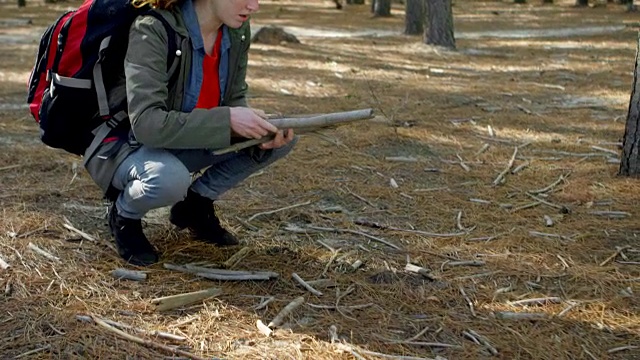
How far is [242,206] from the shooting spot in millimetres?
4562

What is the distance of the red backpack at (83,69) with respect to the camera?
3207 mm

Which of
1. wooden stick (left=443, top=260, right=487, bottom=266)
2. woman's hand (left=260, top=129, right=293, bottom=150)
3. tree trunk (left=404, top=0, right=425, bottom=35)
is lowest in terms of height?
tree trunk (left=404, top=0, right=425, bottom=35)

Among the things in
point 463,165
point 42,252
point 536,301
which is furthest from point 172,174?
point 463,165

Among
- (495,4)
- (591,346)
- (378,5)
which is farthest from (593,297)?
(495,4)

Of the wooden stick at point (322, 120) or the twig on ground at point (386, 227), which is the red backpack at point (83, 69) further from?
the twig on ground at point (386, 227)

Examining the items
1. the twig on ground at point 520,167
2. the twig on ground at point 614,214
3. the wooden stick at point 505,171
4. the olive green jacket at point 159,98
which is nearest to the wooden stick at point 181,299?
the olive green jacket at point 159,98

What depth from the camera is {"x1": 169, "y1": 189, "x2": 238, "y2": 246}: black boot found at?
379 cm

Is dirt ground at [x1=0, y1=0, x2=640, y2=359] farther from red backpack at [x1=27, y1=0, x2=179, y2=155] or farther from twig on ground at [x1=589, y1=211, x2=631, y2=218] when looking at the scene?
red backpack at [x1=27, y1=0, x2=179, y2=155]

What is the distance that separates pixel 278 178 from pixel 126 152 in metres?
1.89

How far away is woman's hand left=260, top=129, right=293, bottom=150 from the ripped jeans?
0.19 meters

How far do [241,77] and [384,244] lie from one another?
109 cm

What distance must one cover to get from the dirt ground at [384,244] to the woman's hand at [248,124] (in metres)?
0.65

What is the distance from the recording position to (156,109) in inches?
125

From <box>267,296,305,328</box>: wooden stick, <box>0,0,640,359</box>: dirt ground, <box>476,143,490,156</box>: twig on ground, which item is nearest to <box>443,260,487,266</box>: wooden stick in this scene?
<box>0,0,640,359</box>: dirt ground
